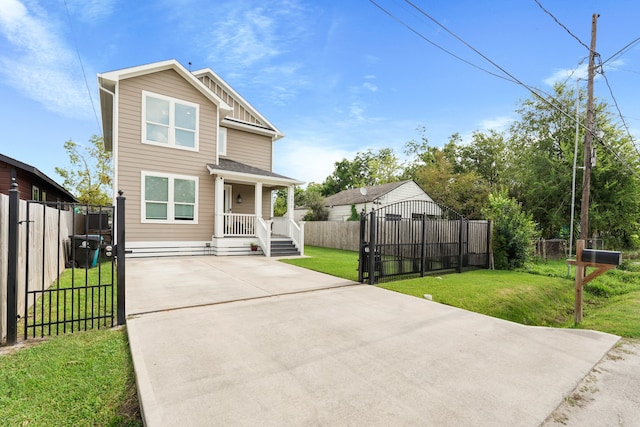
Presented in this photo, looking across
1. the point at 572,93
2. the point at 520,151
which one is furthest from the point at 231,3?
the point at 520,151

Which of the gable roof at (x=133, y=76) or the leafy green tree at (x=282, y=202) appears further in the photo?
the leafy green tree at (x=282, y=202)

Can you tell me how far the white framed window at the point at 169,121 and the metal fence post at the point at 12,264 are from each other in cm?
859

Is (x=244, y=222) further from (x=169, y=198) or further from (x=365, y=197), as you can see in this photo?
(x=365, y=197)

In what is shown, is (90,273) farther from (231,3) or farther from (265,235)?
(231,3)

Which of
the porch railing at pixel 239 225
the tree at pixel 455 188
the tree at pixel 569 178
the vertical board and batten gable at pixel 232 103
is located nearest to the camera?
the porch railing at pixel 239 225

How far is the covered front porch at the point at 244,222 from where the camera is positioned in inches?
466

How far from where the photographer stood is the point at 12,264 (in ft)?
10.7

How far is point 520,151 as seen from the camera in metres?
26.4

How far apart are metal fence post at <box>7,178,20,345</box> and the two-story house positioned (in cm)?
764

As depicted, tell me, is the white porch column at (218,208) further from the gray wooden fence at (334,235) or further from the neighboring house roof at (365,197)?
the neighboring house roof at (365,197)

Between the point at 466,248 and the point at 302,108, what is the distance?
39.5 feet

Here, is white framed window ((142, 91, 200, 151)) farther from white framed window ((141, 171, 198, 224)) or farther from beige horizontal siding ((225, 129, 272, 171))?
beige horizontal siding ((225, 129, 272, 171))

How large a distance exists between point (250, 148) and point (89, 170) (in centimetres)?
1549

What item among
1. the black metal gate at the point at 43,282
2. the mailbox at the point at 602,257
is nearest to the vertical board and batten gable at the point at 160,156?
the black metal gate at the point at 43,282
